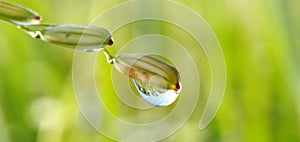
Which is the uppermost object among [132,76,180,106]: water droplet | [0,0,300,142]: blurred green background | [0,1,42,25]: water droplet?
[0,0,300,142]: blurred green background

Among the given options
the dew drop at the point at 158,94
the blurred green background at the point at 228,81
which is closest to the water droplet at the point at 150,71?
the dew drop at the point at 158,94

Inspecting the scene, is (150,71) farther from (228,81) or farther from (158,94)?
(228,81)

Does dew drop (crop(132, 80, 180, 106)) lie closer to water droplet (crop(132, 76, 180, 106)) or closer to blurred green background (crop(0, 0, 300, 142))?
water droplet (crop(132, 76, 180, 106))

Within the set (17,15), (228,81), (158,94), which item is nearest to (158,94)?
(158,94)

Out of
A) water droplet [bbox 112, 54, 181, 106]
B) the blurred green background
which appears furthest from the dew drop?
the blurred green background

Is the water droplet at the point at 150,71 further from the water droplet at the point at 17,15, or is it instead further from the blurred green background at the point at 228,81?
the blurred green background at the point at 228,81
